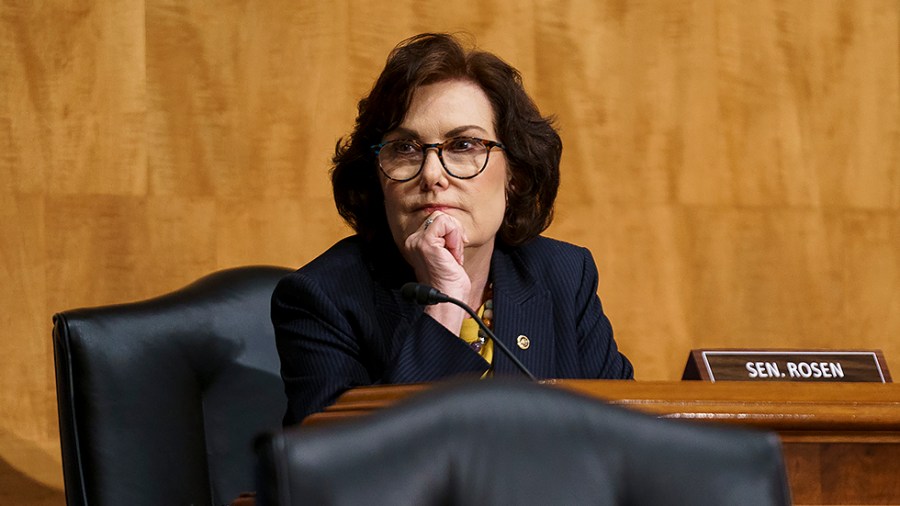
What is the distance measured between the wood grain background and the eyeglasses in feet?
3.14

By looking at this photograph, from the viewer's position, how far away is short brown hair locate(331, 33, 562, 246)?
221 cm

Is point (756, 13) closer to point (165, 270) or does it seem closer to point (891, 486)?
point (165, 270)

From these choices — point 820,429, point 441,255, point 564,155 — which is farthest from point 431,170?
point 564,155

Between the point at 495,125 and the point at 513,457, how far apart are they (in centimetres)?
148

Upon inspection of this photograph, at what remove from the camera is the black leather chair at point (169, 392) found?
2.06 m

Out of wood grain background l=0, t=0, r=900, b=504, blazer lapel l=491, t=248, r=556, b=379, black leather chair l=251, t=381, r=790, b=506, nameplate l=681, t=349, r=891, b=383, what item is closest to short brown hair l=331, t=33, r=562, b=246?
blazer lapel l=491, t=248, r=556, b=379

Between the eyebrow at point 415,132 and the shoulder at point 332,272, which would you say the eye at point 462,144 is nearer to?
the eyebrow at point 415,132

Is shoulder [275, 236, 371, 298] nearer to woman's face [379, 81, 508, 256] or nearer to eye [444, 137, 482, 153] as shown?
woman's face [379, 81, 508, 256]

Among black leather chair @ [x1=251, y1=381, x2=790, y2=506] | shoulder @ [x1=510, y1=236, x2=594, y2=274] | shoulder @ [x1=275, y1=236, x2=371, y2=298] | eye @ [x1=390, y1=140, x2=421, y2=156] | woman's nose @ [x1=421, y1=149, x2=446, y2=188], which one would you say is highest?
eye @ [x1=390, y1=140, x2=421, y2=156]

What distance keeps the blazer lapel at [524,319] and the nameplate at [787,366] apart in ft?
0.78

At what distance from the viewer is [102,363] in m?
2.08

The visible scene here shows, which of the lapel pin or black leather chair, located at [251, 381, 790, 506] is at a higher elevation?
black leather chair, located at [251, 381, 790, 506]

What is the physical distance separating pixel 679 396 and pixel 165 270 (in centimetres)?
179

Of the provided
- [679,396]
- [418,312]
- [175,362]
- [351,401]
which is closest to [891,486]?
[679,396]
